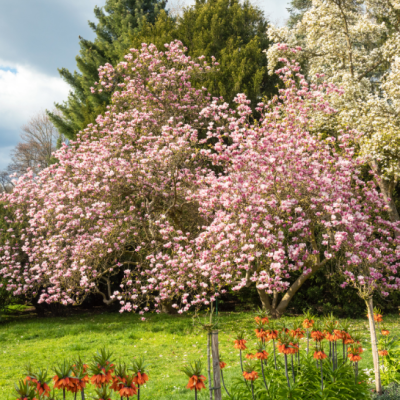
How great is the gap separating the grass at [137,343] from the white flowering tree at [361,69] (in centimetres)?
442

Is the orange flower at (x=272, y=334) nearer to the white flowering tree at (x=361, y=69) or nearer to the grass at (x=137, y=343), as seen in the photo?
the grass at (x=137, y=343)

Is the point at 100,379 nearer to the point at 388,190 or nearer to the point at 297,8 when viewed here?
the point at 388,190

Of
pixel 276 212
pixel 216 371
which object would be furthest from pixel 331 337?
pixel 276 212

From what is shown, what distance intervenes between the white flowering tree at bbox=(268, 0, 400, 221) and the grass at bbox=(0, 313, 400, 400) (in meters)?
4.42

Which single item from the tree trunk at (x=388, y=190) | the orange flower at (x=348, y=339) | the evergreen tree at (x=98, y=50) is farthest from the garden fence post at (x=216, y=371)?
the evergreen tree at (x=98, y=50)

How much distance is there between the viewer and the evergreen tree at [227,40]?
1328 centimetres

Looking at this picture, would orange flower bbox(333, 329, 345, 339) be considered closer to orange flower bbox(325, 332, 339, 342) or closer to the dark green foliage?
orange flower bbox(325, 332, 339, 342)

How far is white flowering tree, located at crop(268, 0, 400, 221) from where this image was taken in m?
9.48

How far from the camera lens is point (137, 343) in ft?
26.2

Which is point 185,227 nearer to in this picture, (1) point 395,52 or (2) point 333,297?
(2) point 333,297

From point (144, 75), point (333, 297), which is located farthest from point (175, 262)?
point (144, 75)

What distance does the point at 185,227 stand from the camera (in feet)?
34.0

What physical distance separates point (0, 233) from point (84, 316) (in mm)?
3844

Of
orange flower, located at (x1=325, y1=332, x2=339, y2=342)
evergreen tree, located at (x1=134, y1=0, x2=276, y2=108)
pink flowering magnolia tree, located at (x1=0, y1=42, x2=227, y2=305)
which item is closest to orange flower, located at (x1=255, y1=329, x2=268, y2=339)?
orange flower, located at (x1=325, y1=332, x2=339, y2=342)
